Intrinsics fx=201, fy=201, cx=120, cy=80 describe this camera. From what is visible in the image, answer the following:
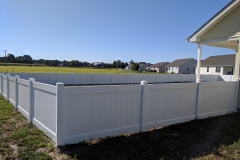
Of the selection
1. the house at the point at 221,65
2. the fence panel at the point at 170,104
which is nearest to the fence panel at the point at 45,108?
the fence panel at the point at 170,104

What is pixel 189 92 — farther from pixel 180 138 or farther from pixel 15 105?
pixel 15 105

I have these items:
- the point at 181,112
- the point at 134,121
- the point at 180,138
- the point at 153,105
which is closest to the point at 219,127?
the point at 181,112

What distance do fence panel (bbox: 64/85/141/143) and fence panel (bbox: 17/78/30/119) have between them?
2.26 meters

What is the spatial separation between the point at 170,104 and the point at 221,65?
36.5 meters

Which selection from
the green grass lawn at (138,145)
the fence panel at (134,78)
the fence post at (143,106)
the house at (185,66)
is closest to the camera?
the green grass lawn at (138,145)

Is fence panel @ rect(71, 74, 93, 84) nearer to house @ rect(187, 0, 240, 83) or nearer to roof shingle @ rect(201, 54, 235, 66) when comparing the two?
house @ rect(187, 0, 240, 83)

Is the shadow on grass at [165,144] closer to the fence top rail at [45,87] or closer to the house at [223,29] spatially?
the fence top rail at [45,87]

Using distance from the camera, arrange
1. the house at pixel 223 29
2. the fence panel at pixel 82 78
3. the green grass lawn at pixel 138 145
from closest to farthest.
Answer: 1. the green grass lawn at pixel 138 145
2. the house at pixel 223 29
3. the fence panel at pixel 82 78

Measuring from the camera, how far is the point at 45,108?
14.9 ft

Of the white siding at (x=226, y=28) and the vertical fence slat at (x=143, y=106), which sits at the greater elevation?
the white siding at (x=226, y=28)

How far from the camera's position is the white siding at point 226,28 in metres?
8.27

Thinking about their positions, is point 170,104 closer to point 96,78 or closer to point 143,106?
point 143,106

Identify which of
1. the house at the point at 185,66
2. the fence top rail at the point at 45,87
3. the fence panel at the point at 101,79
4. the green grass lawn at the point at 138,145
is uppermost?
the house at the point at 185,66

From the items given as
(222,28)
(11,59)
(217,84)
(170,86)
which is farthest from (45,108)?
(11,59)
